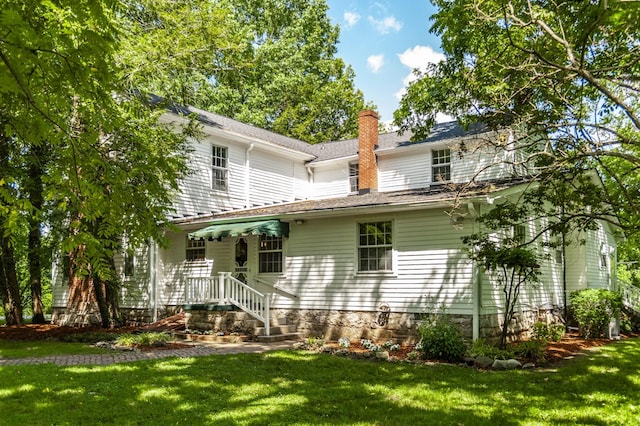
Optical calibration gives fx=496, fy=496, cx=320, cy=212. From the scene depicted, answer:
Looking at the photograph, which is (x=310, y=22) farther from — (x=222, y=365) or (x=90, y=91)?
(x=90, y=91)

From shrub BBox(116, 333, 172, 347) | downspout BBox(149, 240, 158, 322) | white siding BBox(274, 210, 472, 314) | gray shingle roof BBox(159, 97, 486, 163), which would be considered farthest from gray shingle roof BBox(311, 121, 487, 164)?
shrub BBox(116, 333, 172, 347)

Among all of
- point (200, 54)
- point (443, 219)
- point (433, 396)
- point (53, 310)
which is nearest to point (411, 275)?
point (443, 219)

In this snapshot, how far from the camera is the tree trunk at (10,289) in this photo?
688 inches

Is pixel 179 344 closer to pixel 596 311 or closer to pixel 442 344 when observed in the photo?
pixel 442 344

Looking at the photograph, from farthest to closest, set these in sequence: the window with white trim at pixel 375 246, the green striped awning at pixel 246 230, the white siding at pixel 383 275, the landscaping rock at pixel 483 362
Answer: the green striped awning at pixel 246 230 < the window with white trim at pixel 375 246 < the white siding at pixel 383 275 < the landscaping rock at pixel 483 362

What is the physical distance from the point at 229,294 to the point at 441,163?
895 centimetres

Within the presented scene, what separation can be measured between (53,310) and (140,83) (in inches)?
401

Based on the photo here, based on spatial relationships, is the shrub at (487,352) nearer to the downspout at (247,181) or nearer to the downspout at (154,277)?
the downspout at (154,277)

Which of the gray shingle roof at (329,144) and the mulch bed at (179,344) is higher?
the gray shingle roof at (329,144)

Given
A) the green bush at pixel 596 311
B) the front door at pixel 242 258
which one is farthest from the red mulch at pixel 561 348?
the front door at pixel 242 258

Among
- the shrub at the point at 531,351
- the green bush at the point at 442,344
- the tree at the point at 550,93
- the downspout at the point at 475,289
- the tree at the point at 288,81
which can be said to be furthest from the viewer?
the tree at the point at 288,81

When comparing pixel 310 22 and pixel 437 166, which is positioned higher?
pixel 310 22

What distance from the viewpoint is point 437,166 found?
18.0m

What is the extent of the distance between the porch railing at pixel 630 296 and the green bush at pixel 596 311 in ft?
12.4
